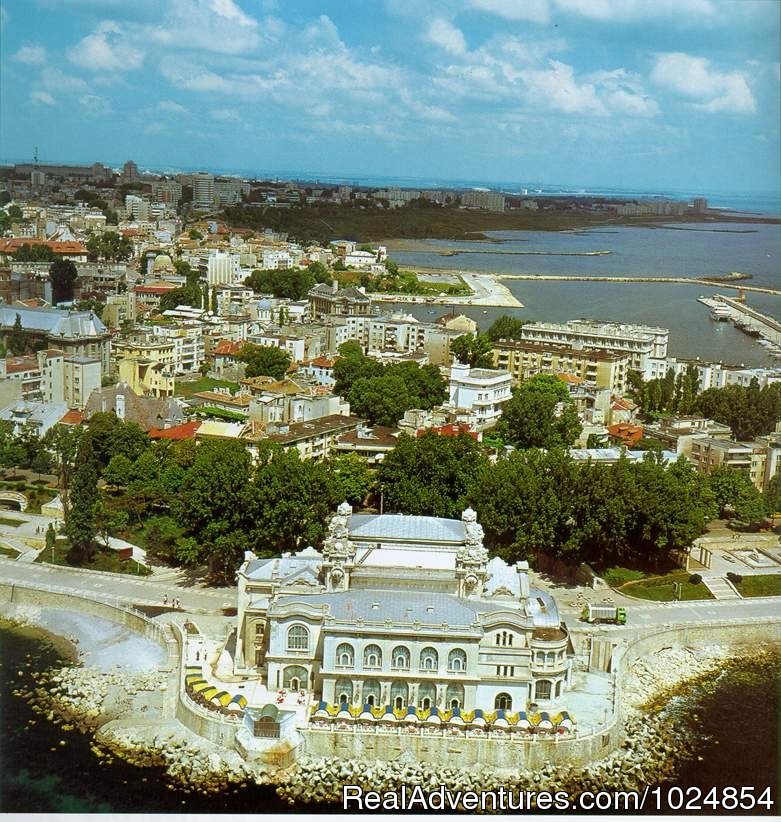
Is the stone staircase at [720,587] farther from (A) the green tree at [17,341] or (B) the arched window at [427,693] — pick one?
(A) the green tree at [17,341]

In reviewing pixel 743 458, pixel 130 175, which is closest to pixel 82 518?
pixel 743 458

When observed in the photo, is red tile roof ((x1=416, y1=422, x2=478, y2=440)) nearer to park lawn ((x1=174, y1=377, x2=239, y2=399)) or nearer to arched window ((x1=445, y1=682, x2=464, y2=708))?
arched window ((x1=445, y1=682, x2=464, y2=708))

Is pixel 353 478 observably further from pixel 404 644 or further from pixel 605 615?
pixel 404 644

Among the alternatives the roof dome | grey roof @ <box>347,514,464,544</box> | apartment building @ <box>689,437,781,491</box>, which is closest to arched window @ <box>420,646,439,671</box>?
grey roof @ <box>347,514,464,544</box>

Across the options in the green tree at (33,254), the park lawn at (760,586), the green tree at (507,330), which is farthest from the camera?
the green tree at (33,254)

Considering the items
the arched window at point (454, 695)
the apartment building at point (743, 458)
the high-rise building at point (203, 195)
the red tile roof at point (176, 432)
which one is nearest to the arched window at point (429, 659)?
the arched window at point (454, 695)

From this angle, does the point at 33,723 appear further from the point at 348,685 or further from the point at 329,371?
the point at 329,371
